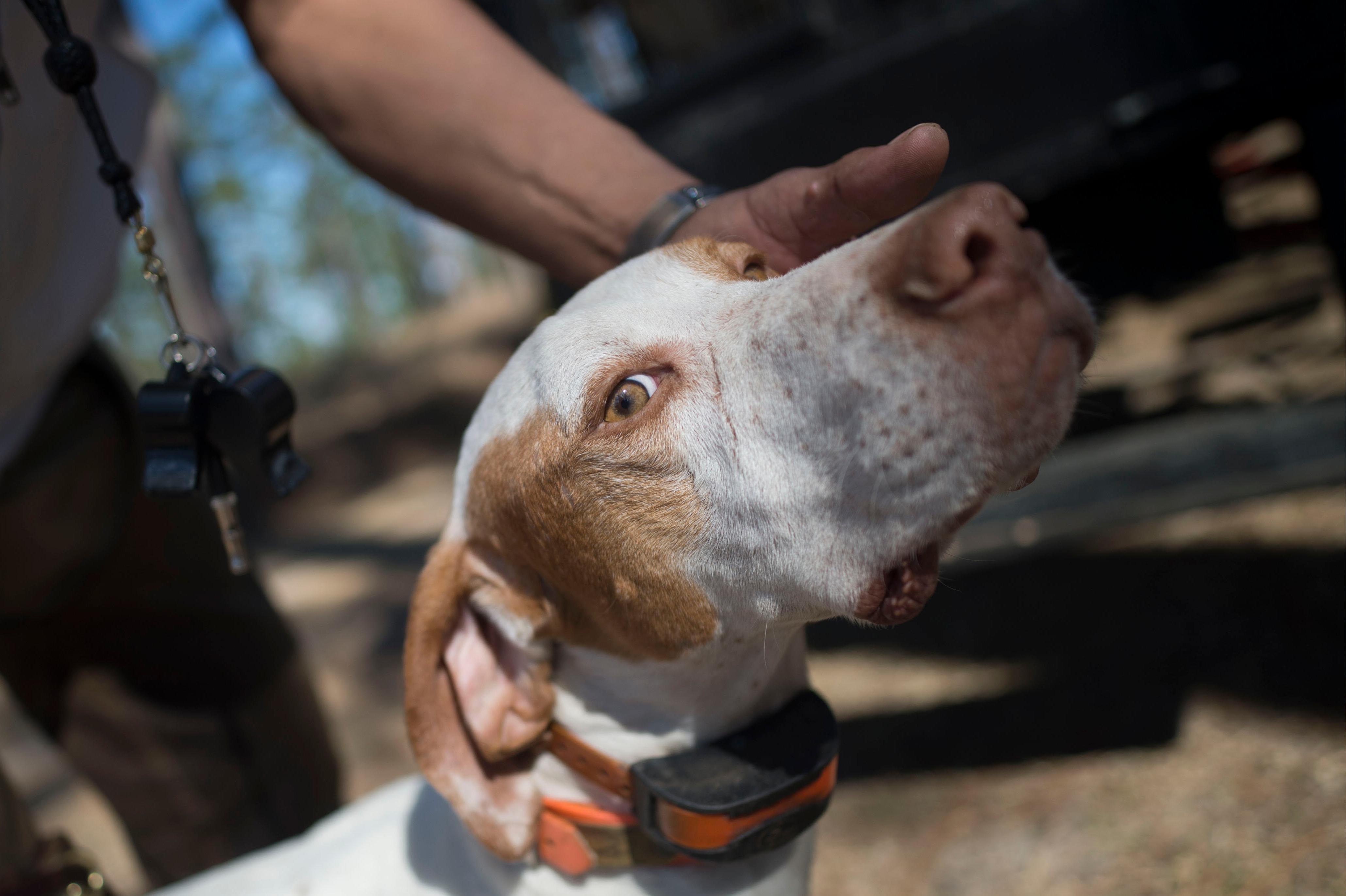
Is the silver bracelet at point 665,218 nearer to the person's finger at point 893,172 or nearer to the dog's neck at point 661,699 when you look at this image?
the person's finger at point 893,172

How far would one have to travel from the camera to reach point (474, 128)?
1.87 m

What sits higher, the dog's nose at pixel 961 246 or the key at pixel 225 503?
the dog's nose at pixel 961 246

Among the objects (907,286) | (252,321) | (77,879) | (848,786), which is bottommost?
(252,321)

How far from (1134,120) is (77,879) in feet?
→ 12.0

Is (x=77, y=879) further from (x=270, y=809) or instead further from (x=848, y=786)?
(x=848, y=786)

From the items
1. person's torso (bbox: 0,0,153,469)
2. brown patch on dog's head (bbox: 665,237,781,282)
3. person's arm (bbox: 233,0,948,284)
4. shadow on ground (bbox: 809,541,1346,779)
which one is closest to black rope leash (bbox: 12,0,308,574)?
person's torso (bbox: 0,0,153,469)

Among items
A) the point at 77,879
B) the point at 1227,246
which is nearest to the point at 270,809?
the point at 77,879

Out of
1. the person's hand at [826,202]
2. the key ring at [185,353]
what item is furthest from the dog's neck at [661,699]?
the key ring at [185,353]

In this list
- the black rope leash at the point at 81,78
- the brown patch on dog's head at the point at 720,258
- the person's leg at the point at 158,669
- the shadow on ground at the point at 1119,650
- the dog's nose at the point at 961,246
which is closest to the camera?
the dog's nose at the point at 961,246

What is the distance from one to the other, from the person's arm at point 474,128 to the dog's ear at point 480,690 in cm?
70

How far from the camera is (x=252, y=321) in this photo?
25.5m

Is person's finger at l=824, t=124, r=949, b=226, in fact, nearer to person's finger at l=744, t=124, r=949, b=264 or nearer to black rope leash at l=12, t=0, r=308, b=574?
person's finger at l=744, t=124, r=949, b=264

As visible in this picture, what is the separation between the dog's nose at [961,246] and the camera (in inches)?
39.4

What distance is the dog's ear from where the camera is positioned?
1.52 meters
